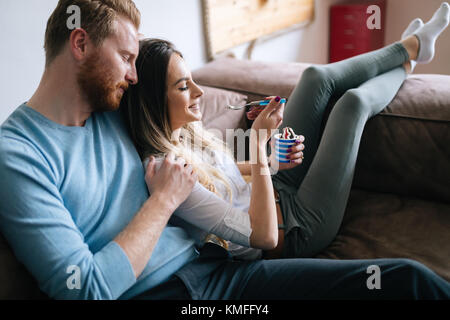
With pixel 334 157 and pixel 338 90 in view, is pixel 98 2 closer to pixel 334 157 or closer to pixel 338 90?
pixel 334 157

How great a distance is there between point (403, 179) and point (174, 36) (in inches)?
47.9

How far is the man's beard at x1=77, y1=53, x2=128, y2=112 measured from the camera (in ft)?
2.82

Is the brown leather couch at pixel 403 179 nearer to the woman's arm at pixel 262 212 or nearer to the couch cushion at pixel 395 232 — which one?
the couch cushion at pixel 395 232

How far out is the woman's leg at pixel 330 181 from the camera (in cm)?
116

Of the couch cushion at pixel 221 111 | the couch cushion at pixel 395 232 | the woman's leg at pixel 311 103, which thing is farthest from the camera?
the couch cushion at pixel 221 111

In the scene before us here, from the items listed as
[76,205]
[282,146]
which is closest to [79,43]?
[76,205]

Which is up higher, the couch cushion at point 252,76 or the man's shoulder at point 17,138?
the man's shoulder at point 17,138

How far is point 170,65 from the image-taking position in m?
1.03

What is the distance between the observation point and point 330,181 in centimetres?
118

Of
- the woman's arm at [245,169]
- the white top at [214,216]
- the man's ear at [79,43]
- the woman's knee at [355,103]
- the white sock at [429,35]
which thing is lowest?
the woman's arm at [245,169]

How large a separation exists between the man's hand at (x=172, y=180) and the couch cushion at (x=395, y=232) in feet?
1.64

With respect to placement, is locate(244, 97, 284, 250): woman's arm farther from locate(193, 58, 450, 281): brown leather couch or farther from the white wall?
the white wall

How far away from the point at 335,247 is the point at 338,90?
0.53 metres

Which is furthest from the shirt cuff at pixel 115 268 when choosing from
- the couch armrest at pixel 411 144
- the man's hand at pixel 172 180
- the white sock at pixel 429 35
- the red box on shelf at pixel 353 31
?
the red box on shelf at pixel 353 31
